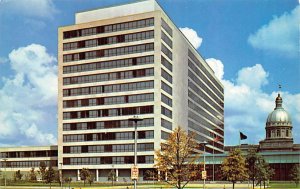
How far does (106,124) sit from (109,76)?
11.2m

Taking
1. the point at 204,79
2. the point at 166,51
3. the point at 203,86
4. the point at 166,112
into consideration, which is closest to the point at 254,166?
the point at 166,112

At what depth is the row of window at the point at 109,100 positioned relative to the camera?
332 ft

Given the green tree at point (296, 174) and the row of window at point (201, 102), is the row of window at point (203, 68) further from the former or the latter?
the green tree at point (296, 174)

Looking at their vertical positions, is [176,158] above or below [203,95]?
below

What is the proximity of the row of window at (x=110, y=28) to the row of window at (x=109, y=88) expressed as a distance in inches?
514

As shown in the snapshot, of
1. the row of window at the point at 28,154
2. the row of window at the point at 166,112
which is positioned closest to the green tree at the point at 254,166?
the row of window at the point at 166,112

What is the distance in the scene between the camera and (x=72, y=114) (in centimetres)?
10981

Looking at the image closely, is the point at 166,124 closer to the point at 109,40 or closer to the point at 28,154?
the point at 109,40

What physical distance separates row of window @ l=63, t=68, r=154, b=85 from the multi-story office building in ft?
0.74

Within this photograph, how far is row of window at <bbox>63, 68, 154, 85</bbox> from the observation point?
101438 mm

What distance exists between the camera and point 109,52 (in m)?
106

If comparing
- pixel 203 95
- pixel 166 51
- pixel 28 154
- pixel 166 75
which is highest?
pixel 166 51

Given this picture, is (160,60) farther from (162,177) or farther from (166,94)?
(162,177)

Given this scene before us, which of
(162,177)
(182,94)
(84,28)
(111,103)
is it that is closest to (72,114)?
(111,103)
